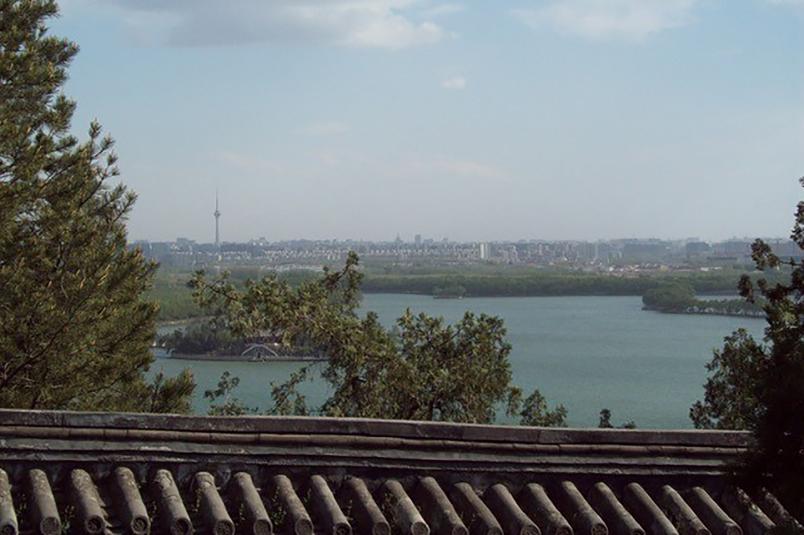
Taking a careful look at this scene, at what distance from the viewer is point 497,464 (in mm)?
3217

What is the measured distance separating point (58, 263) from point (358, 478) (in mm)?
5769

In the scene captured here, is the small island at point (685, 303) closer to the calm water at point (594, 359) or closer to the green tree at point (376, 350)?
the calm water at point (594, 359)

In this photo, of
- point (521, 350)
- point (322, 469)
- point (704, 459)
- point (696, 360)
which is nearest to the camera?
point (322, 469)

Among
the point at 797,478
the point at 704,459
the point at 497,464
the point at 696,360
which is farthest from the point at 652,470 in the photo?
the point at 696,360

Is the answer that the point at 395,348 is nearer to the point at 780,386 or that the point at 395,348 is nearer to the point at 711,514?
the point at 711,514

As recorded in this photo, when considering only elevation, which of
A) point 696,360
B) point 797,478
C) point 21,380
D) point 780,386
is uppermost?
point 780,386

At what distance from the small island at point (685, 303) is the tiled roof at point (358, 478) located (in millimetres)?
23713

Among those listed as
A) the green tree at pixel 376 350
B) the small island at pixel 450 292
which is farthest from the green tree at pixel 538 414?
the small island at pixel 450 292

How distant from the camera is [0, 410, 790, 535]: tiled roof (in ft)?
9.54

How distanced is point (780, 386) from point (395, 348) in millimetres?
6379

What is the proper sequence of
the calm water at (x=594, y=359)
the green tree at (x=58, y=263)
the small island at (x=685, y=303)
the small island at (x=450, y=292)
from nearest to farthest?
1. the green tree at (x=58, y=263)
2. the calm water at (x=594, y=359)
3. the small island at (x=685, y=303)
4. the small island at (x=450, y=292)

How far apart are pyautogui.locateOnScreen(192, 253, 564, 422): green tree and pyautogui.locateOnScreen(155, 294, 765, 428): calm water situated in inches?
58.3

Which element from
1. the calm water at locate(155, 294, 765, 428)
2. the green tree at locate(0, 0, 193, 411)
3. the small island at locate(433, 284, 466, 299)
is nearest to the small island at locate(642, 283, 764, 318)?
the calm water at locate(155, 294, 765, 428)

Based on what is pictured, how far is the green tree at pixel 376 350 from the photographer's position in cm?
858
